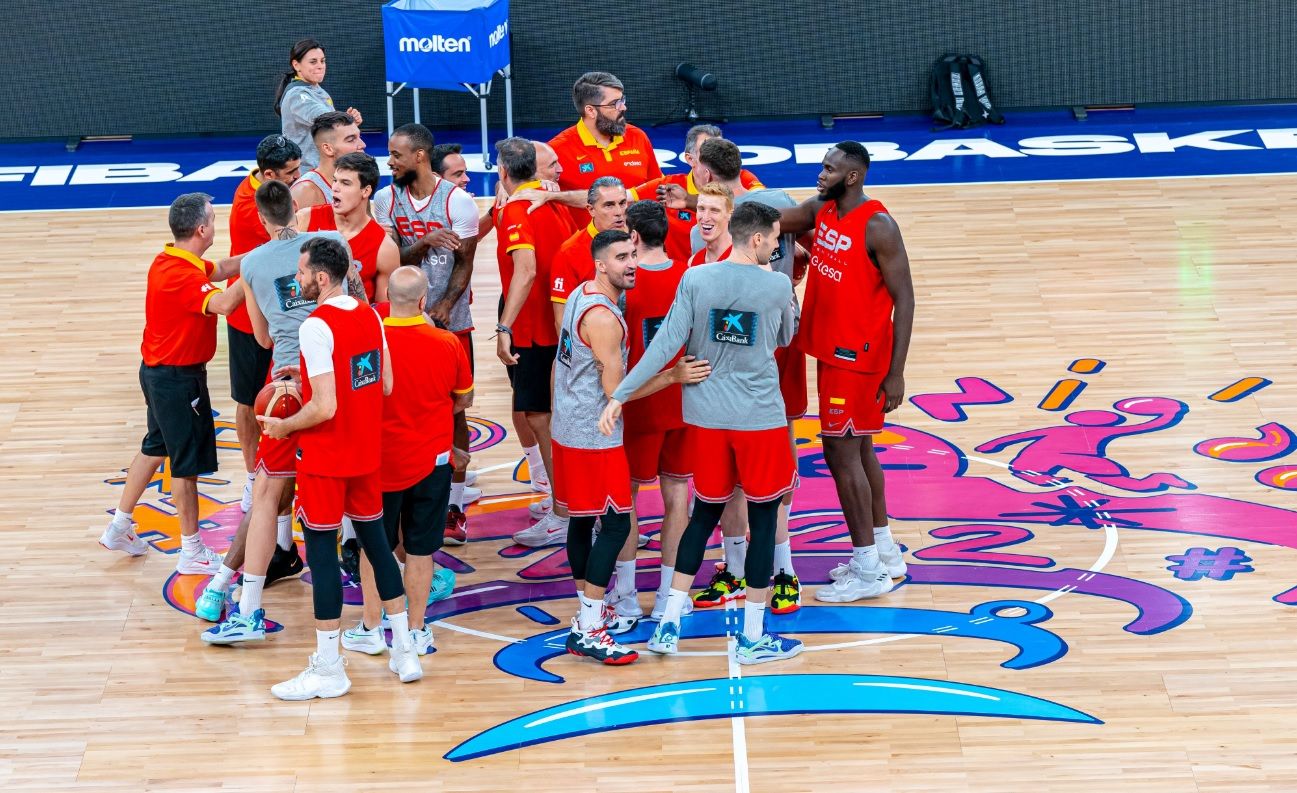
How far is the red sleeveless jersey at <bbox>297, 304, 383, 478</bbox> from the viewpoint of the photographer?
538cm

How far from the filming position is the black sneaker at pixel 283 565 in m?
6.64

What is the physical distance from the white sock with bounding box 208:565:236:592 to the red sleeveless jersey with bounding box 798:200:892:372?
261cm

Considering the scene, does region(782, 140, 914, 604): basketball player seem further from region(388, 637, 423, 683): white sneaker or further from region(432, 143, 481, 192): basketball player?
region(388, 637, 423, 683): white sneaker

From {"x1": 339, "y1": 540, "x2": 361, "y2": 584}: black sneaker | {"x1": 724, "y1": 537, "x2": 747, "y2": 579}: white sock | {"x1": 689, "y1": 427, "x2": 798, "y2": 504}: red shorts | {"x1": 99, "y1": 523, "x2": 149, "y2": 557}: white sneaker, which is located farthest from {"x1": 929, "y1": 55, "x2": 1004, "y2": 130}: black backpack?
{"x1": 99, "y1": 523, "x2": 149, "y2": 557}: white sneaker

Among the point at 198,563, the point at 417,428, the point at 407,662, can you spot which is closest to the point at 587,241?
the point at 417,428

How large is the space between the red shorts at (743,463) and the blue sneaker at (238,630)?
187 cm

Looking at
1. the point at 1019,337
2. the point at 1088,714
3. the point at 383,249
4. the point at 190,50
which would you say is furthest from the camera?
the point at 190,50

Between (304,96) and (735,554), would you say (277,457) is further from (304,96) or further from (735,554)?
(304,96)

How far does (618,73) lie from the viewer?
13.8m

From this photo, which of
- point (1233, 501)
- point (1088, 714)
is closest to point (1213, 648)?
point (1088, 714)

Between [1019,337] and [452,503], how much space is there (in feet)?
12.2

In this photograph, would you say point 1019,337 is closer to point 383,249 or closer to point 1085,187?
point 1085,187

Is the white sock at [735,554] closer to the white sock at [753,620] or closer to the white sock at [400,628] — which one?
the white sock at [753,620]

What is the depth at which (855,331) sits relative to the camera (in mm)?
6250
